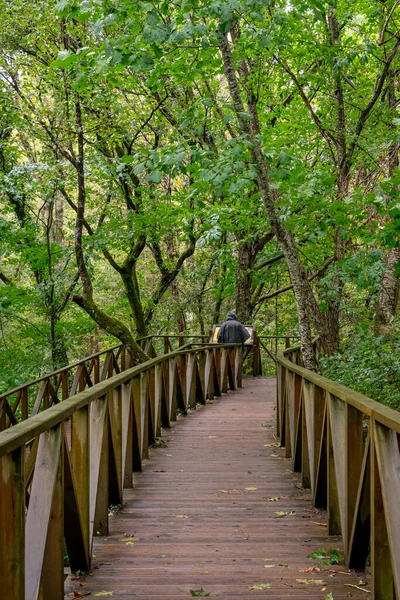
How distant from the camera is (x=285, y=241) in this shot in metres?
8.25

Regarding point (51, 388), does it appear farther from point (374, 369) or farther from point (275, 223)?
point (374, 369)

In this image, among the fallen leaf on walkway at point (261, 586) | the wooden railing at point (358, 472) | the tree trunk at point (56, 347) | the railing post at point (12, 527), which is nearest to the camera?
the railing post at point (12, 527)

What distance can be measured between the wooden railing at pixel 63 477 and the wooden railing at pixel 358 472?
1475 millimetres

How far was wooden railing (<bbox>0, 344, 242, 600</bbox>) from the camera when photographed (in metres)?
2.34

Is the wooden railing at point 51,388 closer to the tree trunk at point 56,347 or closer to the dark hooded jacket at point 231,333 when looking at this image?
the tree trunk at point 56,347

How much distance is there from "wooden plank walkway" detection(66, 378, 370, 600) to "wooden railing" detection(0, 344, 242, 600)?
244 mm

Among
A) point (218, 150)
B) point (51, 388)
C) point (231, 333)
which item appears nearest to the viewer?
point (51, 388)

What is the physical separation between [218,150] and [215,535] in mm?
7829

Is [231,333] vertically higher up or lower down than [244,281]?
lower down

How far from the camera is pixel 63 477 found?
3.17 m

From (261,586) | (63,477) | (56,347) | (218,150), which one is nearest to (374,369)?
(261,586)

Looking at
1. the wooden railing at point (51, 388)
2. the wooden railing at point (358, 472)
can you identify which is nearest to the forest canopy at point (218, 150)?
the wooden railing at point (51, 388)

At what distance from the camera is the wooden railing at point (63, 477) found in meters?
2.34

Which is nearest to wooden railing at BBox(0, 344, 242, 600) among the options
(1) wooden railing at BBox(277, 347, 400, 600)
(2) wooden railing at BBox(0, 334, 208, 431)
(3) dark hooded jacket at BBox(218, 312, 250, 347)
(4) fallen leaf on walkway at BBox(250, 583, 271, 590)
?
(4) fallen leaf on walkway at BBox(250, 583, 271, 590)
